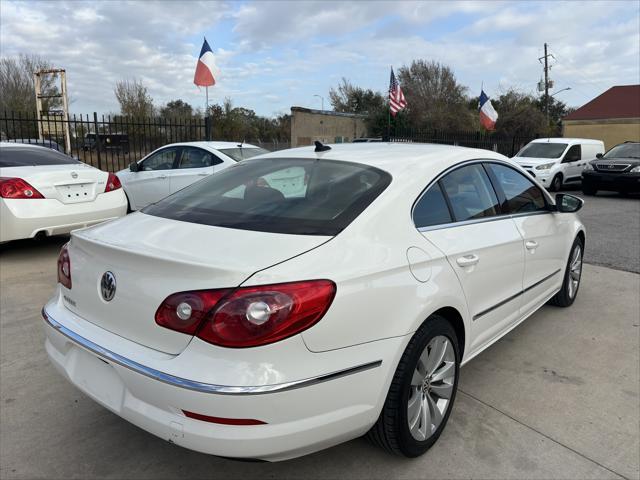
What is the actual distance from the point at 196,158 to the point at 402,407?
22.1 feet

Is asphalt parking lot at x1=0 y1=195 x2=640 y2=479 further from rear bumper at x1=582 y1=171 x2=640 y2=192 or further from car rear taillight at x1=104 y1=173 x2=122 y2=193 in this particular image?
rear bumper at x1=582 y1=171 x2=640 y2=192

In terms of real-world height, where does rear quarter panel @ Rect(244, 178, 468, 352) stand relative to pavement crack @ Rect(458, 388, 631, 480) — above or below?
above

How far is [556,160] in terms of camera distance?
14867mm

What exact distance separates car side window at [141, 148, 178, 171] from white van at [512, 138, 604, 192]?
10280 millimetres

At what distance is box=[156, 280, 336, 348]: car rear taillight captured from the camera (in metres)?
1.80

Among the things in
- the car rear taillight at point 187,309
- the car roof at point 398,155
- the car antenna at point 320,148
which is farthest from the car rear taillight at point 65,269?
the car antenna at point 320,148

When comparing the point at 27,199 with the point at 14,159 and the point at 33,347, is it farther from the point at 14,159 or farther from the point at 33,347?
the point at 33,347

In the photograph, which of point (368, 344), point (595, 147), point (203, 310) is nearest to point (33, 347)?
point (203, 310)

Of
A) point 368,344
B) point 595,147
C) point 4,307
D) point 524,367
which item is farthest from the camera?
point 595,147

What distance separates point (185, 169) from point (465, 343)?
640cm

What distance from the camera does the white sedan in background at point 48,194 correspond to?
5.56 m

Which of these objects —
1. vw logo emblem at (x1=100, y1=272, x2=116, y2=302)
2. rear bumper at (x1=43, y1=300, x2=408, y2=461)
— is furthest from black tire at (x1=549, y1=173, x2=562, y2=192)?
vw logo emblem at (x1=100, y1=272, x2=116, y2=302)

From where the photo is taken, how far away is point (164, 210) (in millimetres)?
2736

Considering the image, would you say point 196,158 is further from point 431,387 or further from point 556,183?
point 556,183
